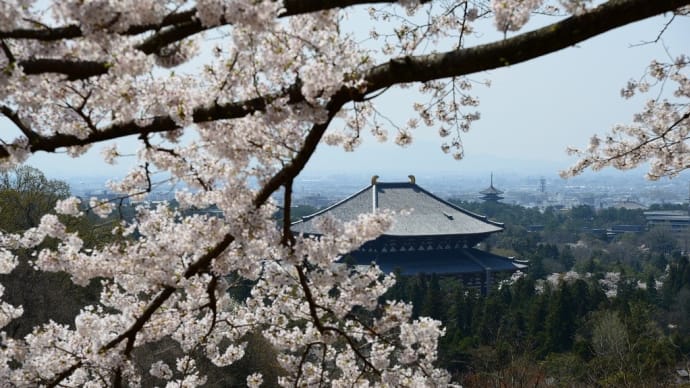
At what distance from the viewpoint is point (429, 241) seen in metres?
24.6

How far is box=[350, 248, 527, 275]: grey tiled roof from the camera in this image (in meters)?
23.9

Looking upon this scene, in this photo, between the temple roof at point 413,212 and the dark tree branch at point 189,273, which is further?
the temple roof at point 413,212

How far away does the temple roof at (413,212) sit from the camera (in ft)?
80.3

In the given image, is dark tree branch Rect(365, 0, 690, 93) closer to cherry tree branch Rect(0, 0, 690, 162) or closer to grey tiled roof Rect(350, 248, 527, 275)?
cherry tree branch Rect(0, 0, 690, 162)

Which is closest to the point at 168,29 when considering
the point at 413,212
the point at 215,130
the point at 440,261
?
the point at 215,130

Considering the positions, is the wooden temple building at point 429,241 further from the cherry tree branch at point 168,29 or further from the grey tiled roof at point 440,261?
the cherry tree branch at point 168,29

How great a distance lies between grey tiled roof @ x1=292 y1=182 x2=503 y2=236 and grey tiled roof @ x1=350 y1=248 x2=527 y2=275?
1.06 metres

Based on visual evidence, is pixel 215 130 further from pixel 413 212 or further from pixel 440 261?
pixel 440 261

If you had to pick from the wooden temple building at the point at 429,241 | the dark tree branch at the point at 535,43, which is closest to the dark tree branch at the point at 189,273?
the dark tree branch at the point at 535,43

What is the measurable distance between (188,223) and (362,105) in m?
0.95

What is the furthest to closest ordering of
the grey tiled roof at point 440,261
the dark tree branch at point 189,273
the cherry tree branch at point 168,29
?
the grey tiled roof at point 440,261, the dark tree branch at point 189,273, the cherry tree branch at point 168,29

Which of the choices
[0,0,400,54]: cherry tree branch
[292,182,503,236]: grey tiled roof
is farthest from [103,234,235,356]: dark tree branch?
[292,182,503,236]: grey tiled roof

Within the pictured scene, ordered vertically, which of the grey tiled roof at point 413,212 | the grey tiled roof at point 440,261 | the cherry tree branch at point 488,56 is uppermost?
the cherry tree branch at point 488,56

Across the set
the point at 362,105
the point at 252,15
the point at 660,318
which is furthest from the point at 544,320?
the point at 252,15
